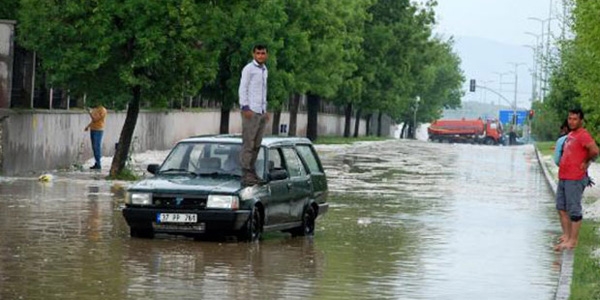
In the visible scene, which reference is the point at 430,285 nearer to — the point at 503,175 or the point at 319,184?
the point at 319,184

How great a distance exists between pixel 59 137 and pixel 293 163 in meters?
16.2

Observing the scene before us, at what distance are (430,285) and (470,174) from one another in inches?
1165

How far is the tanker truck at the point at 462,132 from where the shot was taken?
4557 inches

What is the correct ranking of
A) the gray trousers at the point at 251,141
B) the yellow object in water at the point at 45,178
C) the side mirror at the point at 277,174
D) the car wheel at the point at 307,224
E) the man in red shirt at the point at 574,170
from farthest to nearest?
1. the yellow object in water at the point at 45,178
2. the car wheel at the point at 307,224
3. the man in red shirt at the point at 574,170
4. the side mirror at the point at 277,174
5. the gray trousers at the point at 251,141

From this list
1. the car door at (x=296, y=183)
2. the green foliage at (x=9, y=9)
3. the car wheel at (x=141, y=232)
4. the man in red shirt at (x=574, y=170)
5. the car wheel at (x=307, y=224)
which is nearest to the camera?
the car wheel at (x=141, y=232)

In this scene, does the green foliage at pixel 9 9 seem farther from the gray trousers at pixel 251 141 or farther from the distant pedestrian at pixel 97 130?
the gray trousers at pixel 251 141

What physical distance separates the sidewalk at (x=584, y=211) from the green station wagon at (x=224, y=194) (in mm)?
3425

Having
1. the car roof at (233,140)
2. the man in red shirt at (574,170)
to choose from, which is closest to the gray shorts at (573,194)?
the man in red shirt at (574,170)

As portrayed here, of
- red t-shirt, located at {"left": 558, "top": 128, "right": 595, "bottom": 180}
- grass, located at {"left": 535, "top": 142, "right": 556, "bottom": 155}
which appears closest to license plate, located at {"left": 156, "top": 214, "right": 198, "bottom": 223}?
red t-shirt, located at {"left": 558, "top": 128, "right": 595, "bottom": 180}

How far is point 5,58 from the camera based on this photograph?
31766 millimetres

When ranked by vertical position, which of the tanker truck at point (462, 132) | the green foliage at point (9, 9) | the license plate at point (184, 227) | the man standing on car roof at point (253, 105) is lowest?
the tanker truck at point (462, 132)

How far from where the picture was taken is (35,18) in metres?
32.0

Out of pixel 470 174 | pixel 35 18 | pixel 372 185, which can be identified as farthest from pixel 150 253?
pixel 470 174

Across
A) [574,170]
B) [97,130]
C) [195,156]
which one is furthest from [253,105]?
[97,130]
